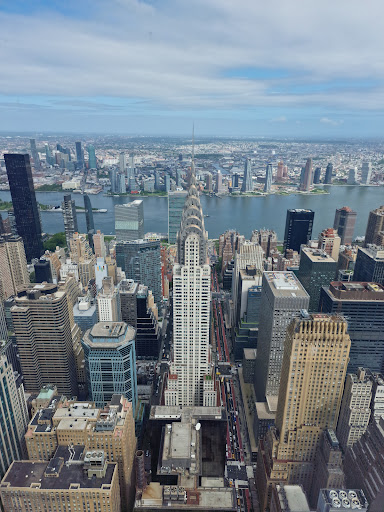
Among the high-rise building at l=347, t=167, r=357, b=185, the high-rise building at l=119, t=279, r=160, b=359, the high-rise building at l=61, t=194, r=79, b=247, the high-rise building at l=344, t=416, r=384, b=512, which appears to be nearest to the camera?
the high-rise building at l=344, t=416, r=384, b=512

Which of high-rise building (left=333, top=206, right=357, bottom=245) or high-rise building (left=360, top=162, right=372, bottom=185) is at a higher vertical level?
high-rise building (left=360, top=162, right=372, bottom=185)

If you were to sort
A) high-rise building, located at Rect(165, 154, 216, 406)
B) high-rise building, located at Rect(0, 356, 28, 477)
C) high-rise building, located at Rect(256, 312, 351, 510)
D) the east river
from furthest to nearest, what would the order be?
the east river < high-rise building, located at Rect(165, 154, 216, 406) < high-rise building, located at Rect(0, 356, 28, 477) < high-rise building, located at Rect(256, 312, 351, 510)

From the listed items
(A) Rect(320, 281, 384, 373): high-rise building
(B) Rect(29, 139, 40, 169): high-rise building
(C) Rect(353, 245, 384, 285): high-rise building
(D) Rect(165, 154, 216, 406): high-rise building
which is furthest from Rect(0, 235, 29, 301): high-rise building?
(B) Rect(29, 139, 40, 169): high-rise building

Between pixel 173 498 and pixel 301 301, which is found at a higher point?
pixel 301 301

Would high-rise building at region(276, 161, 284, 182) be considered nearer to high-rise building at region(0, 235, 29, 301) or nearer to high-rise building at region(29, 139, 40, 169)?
high-rise building at region(29, 139, 40, 169)

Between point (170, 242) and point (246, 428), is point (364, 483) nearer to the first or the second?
point (246, 428)

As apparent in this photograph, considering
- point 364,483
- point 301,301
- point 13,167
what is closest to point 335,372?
point 364,483
